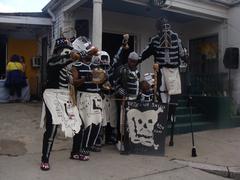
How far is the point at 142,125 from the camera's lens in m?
6.18

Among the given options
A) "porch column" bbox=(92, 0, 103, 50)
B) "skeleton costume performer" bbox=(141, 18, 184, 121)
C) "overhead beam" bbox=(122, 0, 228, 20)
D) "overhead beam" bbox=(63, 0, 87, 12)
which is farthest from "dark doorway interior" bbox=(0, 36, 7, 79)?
"skeleton costume performer" bbox=(141, 18, 184, 121)

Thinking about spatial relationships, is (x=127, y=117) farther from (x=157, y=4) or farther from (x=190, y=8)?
(x=190, y=8)

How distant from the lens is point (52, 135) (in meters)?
5.10

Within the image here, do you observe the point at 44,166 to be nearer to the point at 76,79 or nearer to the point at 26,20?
the point at 76,79

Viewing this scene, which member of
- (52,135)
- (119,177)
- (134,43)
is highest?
(134,43)

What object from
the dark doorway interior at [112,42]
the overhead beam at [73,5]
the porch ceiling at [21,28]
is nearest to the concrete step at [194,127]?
the dark doorway interior at [112,42]

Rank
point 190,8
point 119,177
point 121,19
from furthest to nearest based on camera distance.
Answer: point 121,19, point 190,8, point 119,177

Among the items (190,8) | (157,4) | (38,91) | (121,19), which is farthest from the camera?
(38,91)

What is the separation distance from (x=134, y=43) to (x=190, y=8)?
2.14m

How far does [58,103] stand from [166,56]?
96.5 inches

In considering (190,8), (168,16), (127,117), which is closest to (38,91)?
(168,16)

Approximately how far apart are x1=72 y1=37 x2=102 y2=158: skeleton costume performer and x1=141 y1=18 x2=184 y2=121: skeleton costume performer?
1488 millimetres

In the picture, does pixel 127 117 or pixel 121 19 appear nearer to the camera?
pixel 127 117

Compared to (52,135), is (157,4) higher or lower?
higher
